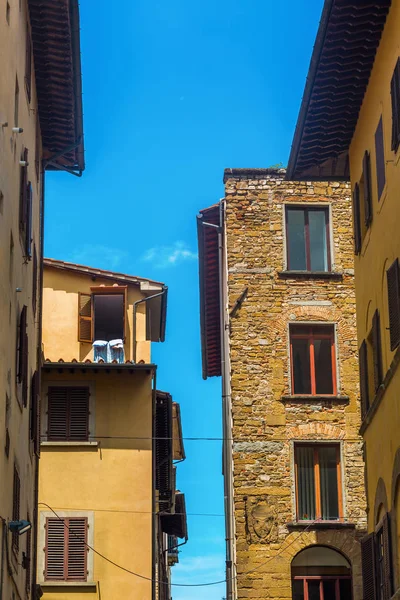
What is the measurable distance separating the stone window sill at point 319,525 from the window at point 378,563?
34.3 feet

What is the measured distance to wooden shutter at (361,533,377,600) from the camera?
2030 cm

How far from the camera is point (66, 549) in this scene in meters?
30.9

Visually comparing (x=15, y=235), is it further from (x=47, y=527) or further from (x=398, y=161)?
(x=47, y=527)

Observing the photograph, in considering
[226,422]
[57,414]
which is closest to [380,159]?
[57,414]

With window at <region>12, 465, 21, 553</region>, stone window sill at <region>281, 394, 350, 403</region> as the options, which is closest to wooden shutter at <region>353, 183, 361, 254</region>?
window at <region>12, 465, 21, 553</region>

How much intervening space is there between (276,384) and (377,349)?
42.8ft

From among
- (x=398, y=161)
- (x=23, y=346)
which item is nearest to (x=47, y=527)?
(x=23, y=346)

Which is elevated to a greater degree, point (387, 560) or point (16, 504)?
point (16, 504)

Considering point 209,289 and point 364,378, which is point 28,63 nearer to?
point 364,378

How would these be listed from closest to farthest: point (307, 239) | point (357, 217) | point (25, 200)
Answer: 1. point (25, 200)
2. point (357, 217)
3. point (307, 239)

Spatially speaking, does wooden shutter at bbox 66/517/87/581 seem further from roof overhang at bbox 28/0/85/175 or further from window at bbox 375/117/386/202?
window at bbox 375/117/386/202

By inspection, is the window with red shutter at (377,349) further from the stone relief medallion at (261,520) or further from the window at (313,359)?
the window at (313,359)

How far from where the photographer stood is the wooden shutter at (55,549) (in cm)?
3077

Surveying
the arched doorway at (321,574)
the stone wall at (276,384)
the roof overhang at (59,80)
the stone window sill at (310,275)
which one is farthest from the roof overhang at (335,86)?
the arched doorway at (321,574)
